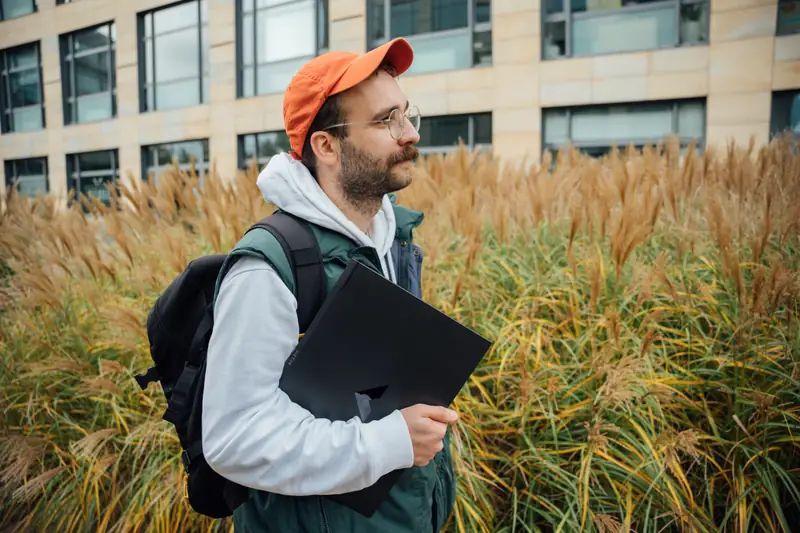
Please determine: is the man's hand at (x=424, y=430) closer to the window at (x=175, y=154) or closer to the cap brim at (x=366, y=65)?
the cap brim at (x=366, y=65)

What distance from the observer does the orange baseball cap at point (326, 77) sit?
56.4 inches

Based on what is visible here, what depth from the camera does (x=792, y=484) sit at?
2.19 metres

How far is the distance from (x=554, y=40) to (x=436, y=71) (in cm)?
276

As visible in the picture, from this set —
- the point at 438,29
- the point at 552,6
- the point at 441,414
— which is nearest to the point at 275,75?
the point at 438,29

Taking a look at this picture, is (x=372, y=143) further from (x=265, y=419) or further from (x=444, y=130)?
(x=444, y=130)

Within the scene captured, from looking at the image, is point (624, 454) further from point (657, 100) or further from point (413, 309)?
point (657, 100)

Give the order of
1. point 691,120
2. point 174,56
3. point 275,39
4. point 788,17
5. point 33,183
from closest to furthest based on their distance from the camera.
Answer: point 788,17
point 691,120
point 275,39
point 174,56
point 33,183

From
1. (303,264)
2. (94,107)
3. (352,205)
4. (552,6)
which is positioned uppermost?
(552,6)

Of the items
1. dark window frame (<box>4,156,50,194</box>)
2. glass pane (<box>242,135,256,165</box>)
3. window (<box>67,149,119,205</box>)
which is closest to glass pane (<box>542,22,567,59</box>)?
glass pane (<box>242,135,256,165</box>)

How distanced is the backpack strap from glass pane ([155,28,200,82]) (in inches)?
724

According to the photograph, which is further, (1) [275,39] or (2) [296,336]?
(1) [275,39]

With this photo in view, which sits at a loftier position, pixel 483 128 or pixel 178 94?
pixel 178 94

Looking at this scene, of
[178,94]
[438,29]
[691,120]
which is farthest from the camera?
[178,94]

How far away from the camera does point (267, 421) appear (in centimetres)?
121
